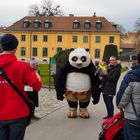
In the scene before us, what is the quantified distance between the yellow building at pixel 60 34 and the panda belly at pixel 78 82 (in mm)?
64740

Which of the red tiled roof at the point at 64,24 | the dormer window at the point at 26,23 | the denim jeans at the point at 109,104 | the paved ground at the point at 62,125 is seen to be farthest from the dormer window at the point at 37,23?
the denim jeans at the point at 109,104

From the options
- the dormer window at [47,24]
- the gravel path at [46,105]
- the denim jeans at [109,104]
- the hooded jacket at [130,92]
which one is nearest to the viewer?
the hooded jacket at [130,92]

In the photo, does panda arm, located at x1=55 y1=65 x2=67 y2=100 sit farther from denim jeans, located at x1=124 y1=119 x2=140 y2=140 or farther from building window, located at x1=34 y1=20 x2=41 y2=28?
building window, located at x1=34 y1=20 x2=41 y2=28

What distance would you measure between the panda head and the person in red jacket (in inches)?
224

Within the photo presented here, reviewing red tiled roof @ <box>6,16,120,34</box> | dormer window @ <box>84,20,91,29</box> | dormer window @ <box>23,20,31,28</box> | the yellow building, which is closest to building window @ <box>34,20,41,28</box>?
the yellow building

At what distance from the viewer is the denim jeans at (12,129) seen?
500 cm

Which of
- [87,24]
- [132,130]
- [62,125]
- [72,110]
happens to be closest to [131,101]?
[132,130]

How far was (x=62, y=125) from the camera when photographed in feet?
32.7

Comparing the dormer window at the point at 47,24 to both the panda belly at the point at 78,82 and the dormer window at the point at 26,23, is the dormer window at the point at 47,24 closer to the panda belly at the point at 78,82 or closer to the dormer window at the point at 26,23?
the dormer window at the point at 26,23

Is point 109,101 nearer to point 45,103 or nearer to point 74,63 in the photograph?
point 74,63

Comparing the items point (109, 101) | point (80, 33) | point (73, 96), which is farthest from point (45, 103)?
point (80, 33)

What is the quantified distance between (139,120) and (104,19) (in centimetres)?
7237

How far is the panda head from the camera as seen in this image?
1079 centimetres

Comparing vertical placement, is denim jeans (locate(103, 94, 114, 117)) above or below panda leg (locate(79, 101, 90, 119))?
above
